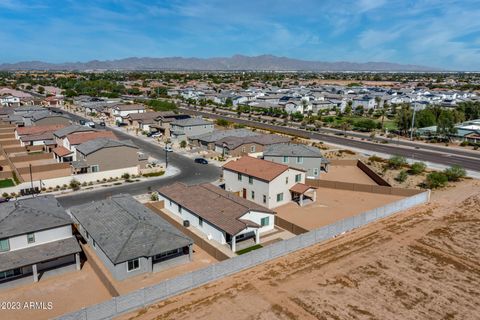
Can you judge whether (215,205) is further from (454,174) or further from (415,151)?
(415,151)

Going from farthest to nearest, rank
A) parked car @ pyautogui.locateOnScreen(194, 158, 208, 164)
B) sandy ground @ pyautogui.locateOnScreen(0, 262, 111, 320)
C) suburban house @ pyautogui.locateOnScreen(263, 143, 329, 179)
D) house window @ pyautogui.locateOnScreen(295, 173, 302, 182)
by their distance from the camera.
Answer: parked car @ pyautogui.locateOnScreen(194, 158, 208, 164) < suburban house @ pyautogui.locateOnScreen(263, 143, 329, 179) < house window @ pyautogui.locateOnScreen(295, 173, 302, 182) < sandy ground @ pyautogui.locateOnScreen(0, 262, 111, 320)

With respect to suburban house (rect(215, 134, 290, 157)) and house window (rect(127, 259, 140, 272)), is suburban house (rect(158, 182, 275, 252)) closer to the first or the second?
house window (rect(127, 259, 140, 272))

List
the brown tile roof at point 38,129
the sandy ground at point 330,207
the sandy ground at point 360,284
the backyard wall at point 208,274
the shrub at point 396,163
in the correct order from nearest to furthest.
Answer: the backyard wall at point 208,274
the sandy ground at point 360,284
the sandy ground at point 330,207
the shrub at point 396,163
the brown tile roof at point 38,129

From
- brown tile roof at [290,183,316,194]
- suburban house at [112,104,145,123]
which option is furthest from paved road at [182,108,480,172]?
suburban house at [112,104,145,123]

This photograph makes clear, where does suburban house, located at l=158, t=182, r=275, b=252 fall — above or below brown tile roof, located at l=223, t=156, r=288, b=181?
below

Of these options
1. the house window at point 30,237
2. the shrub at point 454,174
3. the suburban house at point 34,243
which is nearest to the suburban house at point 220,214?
the suburban house at point 34,243

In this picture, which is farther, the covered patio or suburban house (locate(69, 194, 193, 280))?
the covered patio

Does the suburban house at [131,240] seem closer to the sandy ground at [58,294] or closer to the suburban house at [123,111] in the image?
the sandy ground at [58,294]
